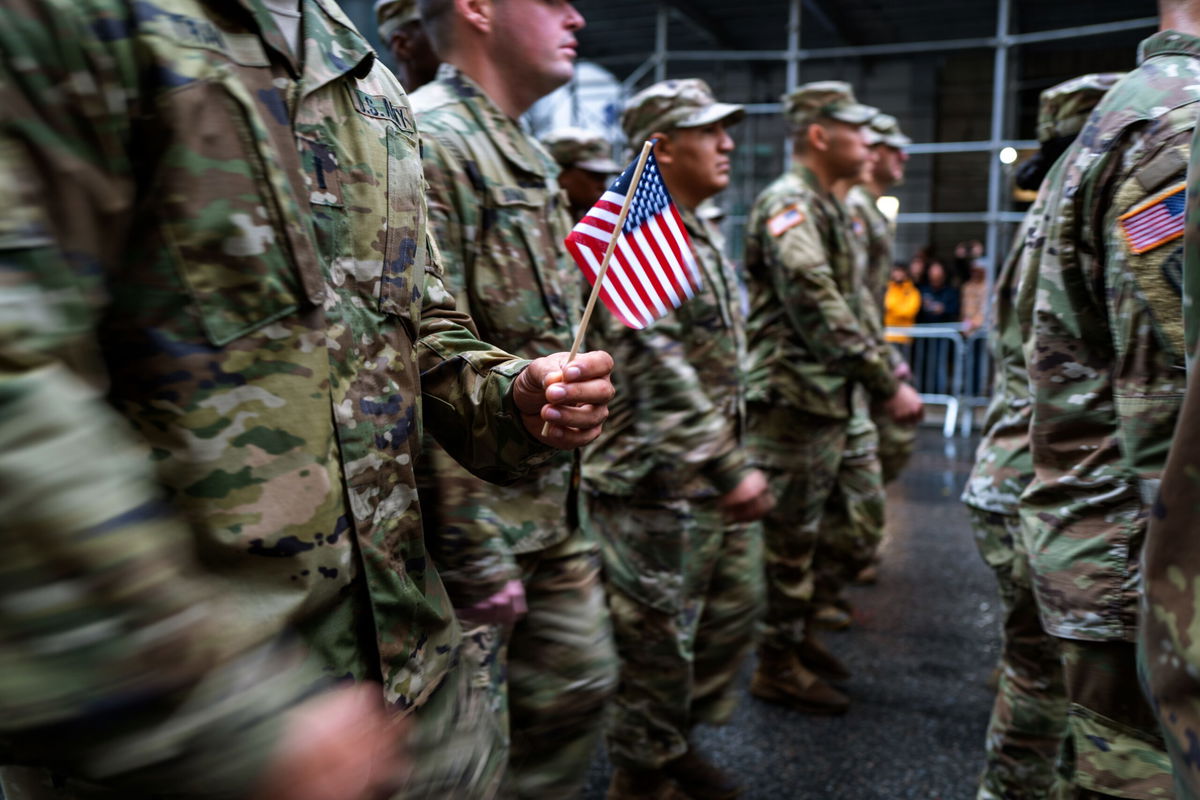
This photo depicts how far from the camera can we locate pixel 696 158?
3.29m

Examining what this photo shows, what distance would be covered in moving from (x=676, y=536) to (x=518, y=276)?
1.08 meters

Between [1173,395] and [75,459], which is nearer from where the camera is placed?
[75,459]

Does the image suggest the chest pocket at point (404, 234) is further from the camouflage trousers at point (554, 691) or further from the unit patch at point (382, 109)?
the camouflage trousers at point (554, 691)

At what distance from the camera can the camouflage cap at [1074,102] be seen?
7.99 feet

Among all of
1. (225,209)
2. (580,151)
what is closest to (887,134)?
(580,151)

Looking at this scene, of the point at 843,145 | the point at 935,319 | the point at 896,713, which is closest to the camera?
the point at 896,713

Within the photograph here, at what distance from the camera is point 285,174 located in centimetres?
103

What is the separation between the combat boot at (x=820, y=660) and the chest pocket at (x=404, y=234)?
9.95ft

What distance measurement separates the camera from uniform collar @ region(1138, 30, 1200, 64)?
173 cm

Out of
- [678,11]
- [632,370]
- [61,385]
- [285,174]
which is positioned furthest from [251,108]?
[678,11]

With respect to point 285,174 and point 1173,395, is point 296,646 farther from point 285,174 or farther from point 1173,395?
point 1173,395

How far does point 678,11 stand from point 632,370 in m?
10.7

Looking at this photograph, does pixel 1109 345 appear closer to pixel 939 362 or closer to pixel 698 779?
pixel 698 779

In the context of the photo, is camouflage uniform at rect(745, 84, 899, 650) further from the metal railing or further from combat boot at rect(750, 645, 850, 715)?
the metal railing
